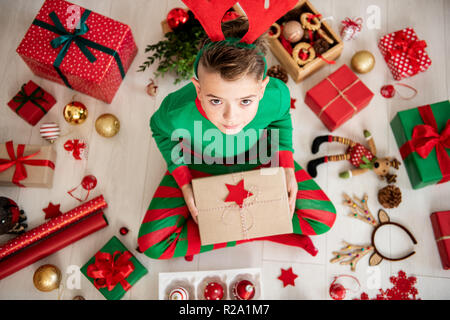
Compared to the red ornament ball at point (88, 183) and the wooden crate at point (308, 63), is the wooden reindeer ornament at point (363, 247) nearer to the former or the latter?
the wooden crate at point (308, 63)

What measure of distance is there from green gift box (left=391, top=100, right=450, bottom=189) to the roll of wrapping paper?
128 cm

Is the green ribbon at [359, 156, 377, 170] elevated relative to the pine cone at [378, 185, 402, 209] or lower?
elevated

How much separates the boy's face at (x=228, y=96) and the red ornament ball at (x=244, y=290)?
700 mm

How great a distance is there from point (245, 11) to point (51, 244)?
1.14 m

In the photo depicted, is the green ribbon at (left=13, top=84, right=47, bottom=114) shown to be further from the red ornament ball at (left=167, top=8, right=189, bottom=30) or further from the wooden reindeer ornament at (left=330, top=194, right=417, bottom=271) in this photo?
the wooden reindeer ornament at (left=330, top=194, right=417, bottom=271)

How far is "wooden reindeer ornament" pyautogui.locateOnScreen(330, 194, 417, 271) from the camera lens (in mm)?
1409

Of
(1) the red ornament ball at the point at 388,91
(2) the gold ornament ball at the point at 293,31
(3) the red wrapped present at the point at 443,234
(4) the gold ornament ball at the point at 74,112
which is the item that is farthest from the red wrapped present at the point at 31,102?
(3) the red wrapped present at the point at 443,234

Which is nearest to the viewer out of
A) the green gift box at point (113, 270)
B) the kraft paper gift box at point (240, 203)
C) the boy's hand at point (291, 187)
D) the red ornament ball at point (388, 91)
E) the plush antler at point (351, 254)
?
the kraft paper gift box at point (240, 203)

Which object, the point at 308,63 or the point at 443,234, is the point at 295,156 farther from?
the point at 443,234

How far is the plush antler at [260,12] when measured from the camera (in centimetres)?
76

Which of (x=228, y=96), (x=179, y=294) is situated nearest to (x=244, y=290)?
(x=179, y=294)

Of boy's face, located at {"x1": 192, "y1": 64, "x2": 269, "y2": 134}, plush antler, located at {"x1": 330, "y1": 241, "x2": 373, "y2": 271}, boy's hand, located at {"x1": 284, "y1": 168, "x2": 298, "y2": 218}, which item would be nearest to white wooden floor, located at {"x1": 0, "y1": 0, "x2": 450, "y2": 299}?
plush antler, located at {"x1": 330, "y1": 241, "x2": 373, "y2": 271}

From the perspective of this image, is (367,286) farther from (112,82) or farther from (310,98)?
(112,82)
